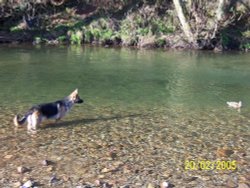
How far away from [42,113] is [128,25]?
1846 cm

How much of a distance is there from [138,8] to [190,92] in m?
15.7

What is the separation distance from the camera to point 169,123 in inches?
448

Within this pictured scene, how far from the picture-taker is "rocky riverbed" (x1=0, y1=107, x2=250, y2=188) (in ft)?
25.9

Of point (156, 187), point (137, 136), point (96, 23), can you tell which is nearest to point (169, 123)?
point (137, 136)

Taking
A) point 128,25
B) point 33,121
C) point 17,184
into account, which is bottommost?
point 17,184

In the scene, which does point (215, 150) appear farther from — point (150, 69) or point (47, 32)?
point (47, 32)

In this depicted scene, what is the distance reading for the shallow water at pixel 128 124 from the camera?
819 centimetres

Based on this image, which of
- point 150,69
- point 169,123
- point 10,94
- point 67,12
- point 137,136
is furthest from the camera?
point 67,12

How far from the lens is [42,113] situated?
1060cm

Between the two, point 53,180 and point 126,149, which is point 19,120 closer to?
point 126,149

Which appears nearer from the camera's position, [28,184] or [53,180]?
[28,184]

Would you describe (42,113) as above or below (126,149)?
above
